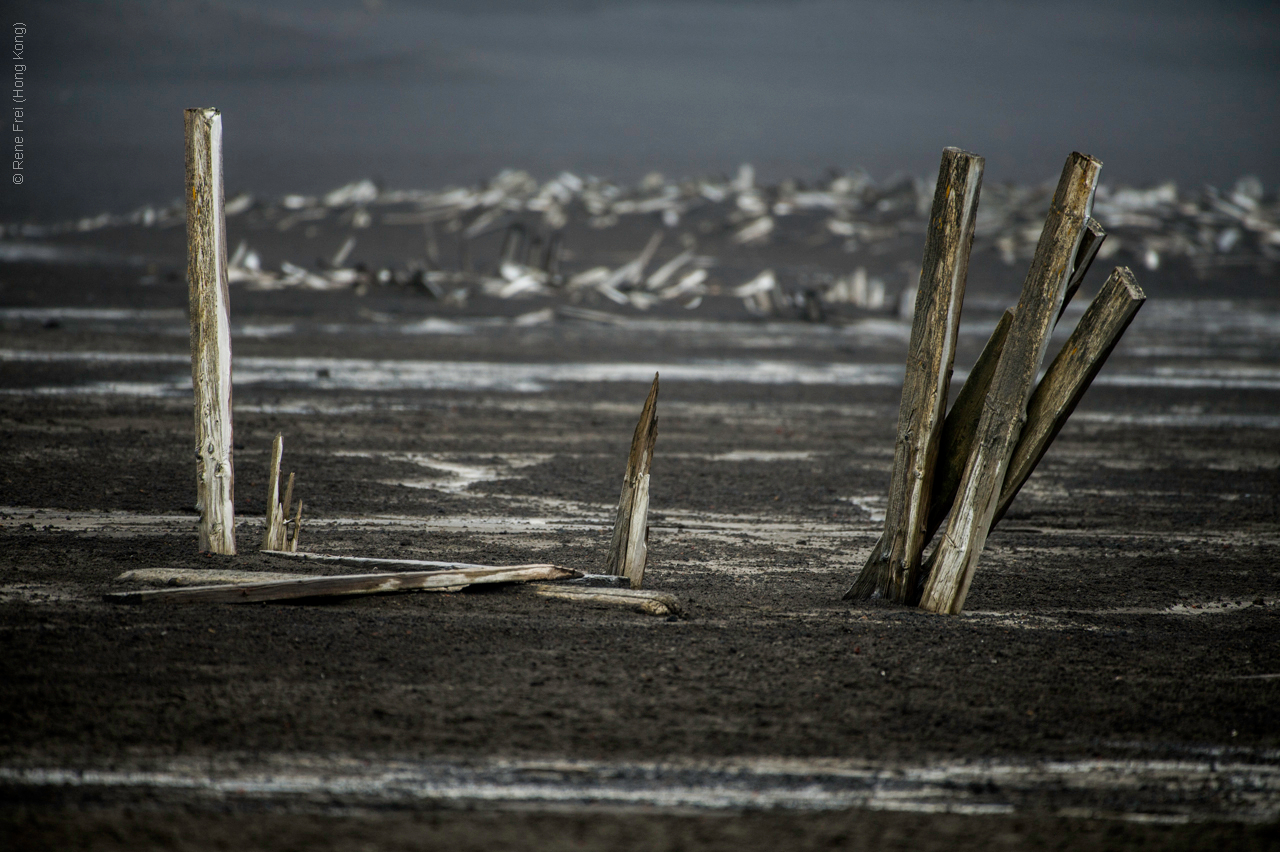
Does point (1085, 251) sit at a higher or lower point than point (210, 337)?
higher

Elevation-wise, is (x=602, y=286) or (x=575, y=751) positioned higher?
(x=602, y=286)

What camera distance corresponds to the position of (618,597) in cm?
539

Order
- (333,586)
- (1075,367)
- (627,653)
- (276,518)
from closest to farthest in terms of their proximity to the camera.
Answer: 1. (627,653)
2. (333,586)
3. (1075,367)
4. (276,518)

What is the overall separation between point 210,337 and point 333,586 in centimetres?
169

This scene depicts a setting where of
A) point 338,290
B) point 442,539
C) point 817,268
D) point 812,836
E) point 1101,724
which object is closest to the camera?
point 812,836

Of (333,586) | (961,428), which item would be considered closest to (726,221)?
(961,428)

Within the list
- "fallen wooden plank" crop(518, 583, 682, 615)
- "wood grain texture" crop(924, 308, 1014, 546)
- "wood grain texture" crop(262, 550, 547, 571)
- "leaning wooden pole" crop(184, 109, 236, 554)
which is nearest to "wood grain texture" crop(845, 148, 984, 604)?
"wood grain texture" crop(924, 308, 1014, 546)

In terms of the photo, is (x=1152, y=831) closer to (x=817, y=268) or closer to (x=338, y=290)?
(x=338, y=290)

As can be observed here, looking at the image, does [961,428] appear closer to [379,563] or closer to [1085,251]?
[1085,251]

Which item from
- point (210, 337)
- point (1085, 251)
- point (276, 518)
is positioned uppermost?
point (1085, 251)

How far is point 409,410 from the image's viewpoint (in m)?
12.8

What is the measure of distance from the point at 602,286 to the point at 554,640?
2541 cm

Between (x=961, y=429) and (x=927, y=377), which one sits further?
(x=961, y=429)

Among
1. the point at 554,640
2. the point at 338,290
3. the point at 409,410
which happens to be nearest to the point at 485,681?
the point at 554,640
